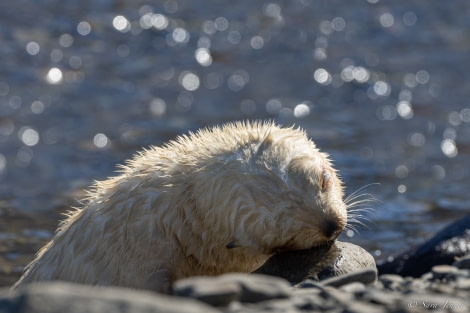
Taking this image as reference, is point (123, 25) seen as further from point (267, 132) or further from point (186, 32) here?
point (267, 132)

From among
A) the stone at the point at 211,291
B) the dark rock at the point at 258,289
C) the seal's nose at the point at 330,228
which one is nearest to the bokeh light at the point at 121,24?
the seal's nose at the point at 330,228

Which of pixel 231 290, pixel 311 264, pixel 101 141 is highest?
pixel 101 141

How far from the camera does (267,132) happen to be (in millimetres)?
5980

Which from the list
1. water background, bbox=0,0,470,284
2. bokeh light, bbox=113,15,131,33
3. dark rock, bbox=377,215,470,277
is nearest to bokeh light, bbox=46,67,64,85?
water background, bbox=0,0,470,284

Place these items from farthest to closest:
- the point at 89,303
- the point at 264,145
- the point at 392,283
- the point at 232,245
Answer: the point at 264,145
the point at 232,245
the point at 392,283
the point at 89,303

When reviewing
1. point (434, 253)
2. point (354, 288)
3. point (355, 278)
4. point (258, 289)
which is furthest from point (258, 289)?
point (434, 253)

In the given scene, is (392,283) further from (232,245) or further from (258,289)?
(232,245)

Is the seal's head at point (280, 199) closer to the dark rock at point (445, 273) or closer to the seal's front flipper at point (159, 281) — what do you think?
the seal's front flipper at point (159, 281)

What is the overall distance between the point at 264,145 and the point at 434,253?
1.75 meters

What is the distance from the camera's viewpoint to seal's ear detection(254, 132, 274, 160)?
229 inches

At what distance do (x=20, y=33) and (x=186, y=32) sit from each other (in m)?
2.64

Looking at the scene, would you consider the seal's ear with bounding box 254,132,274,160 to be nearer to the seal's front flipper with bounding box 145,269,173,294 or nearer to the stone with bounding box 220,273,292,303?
the seal's front flipper with bounding box 145,269,173,294

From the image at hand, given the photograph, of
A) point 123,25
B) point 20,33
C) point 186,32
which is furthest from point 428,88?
point 20,33

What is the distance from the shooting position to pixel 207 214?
5.70 metres
